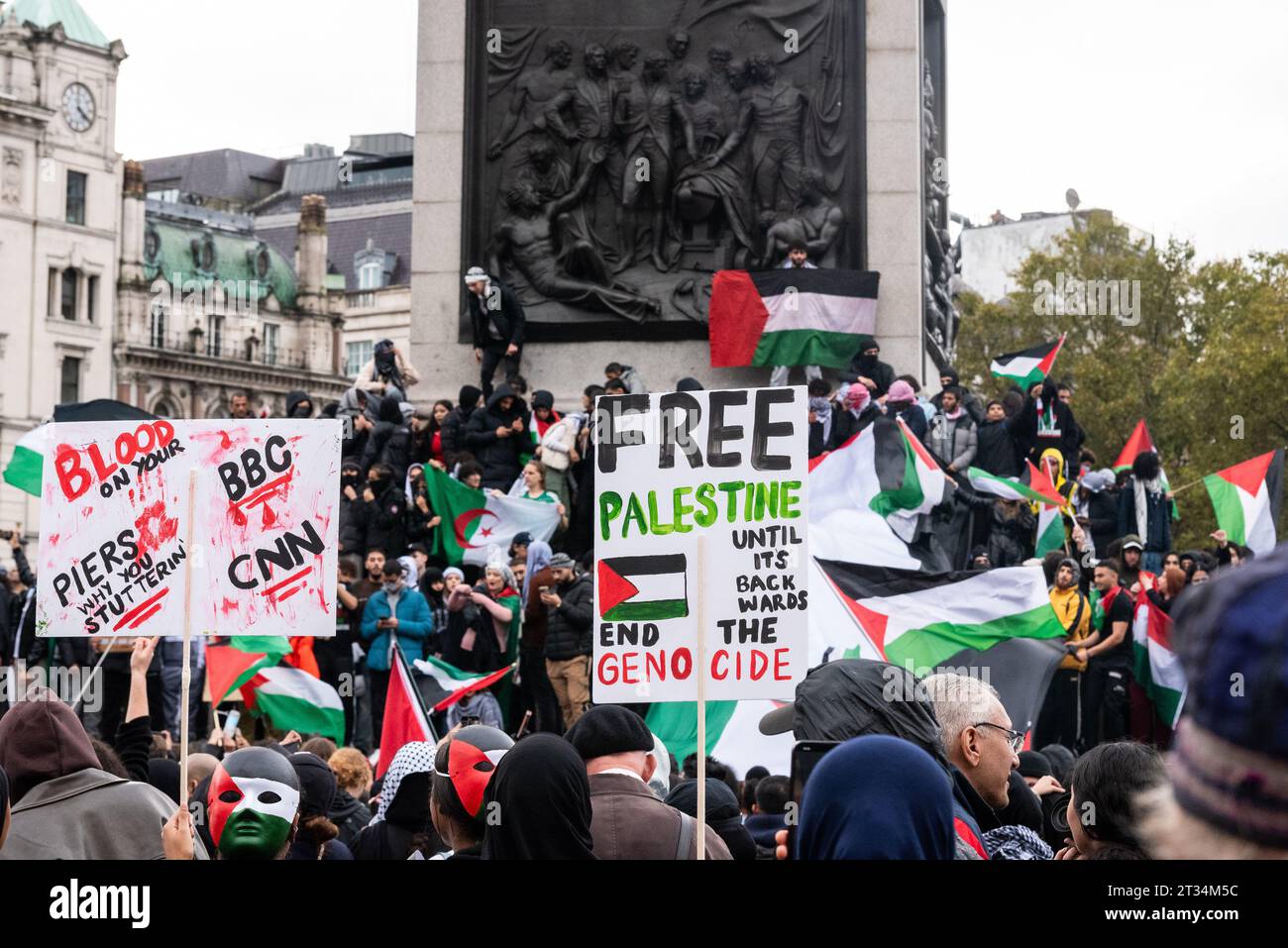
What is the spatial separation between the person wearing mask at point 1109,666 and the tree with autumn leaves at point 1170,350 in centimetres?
3377

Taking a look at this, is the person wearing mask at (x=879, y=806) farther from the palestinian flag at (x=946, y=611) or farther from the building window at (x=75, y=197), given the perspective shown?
the building window at (x=75, y=197)

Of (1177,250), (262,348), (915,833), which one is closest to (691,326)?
(915,833)

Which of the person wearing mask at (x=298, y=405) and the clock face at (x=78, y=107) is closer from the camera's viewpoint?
the person wearing mask at (x=298, y=405)

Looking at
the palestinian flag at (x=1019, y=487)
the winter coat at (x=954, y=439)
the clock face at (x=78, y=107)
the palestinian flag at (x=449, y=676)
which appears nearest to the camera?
the palestinian flag at (x=449, y=676)

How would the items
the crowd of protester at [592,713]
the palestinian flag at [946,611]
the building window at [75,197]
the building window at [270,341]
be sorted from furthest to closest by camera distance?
the building window at [270,341] < the building window at [75,197] < the palestinian flag at [946,611] < the crowd of protester at [592,713]

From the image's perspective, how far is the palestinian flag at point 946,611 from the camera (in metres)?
15.1

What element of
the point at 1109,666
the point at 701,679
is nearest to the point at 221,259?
the point at 1109,666

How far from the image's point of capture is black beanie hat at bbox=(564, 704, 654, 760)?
21.2 ft

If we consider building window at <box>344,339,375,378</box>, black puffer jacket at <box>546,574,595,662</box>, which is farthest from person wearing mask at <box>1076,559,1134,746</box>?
building window at <box>344,339,375,378</box>

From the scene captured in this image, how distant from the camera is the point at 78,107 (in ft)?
272

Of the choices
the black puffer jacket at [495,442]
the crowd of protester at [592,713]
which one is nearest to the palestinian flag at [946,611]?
the crowd of protester at [592,713]

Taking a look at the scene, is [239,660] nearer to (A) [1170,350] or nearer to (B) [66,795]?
(B) [66,795]
